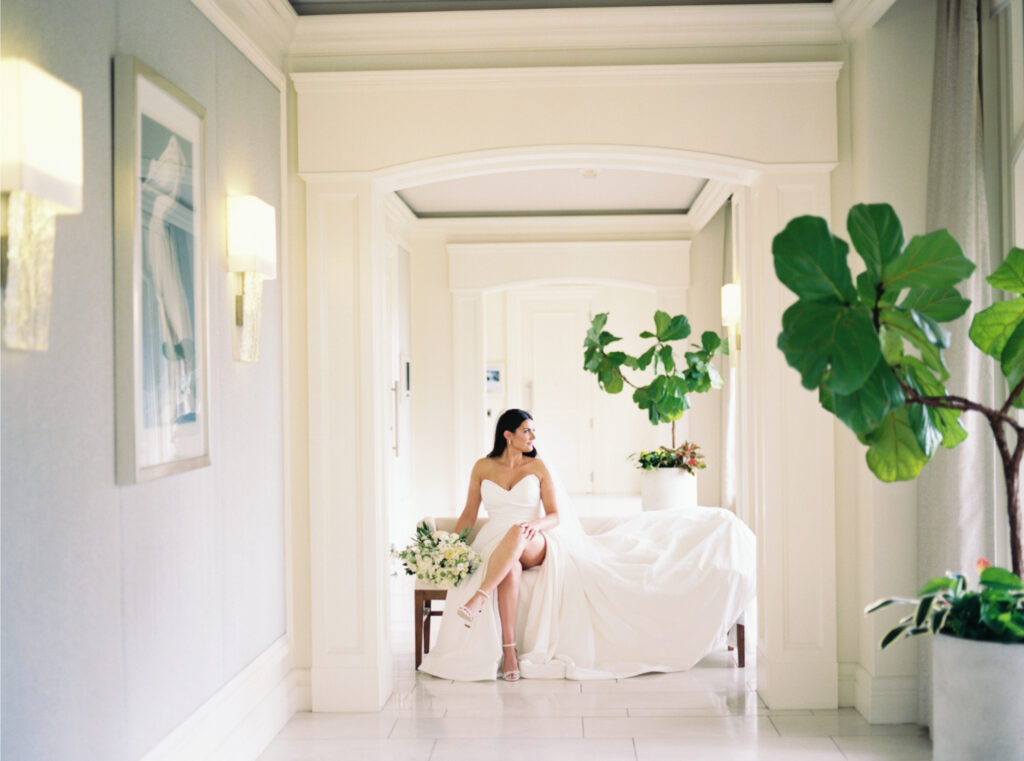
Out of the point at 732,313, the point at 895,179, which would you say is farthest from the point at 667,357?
the point at 895,179

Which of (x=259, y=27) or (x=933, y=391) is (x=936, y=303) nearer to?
(x=933, y=391)

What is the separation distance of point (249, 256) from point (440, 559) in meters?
2.02

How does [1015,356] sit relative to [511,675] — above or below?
above

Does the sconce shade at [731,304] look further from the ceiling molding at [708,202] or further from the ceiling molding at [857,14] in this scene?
the ceiling molding at [857,14]

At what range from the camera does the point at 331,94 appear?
4.21 metres

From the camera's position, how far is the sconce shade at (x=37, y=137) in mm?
1894

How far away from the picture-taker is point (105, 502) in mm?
2426

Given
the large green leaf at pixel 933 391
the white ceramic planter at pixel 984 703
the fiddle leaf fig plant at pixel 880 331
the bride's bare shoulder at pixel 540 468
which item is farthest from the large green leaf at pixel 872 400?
the bride's bare shoulder at pixel 540 468

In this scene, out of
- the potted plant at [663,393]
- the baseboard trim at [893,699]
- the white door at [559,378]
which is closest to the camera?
the baseboard trim at [893,699]

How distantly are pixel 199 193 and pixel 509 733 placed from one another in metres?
2.53

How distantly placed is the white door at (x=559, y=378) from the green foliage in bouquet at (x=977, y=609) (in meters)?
9.51

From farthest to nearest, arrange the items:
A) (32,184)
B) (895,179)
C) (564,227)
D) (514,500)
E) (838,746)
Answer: (564,227)
(514,500)
(895,179)
(838,746)
(32,184)

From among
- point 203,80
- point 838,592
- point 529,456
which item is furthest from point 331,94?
point 838,592

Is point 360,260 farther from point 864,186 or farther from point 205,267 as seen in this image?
point 864,186
